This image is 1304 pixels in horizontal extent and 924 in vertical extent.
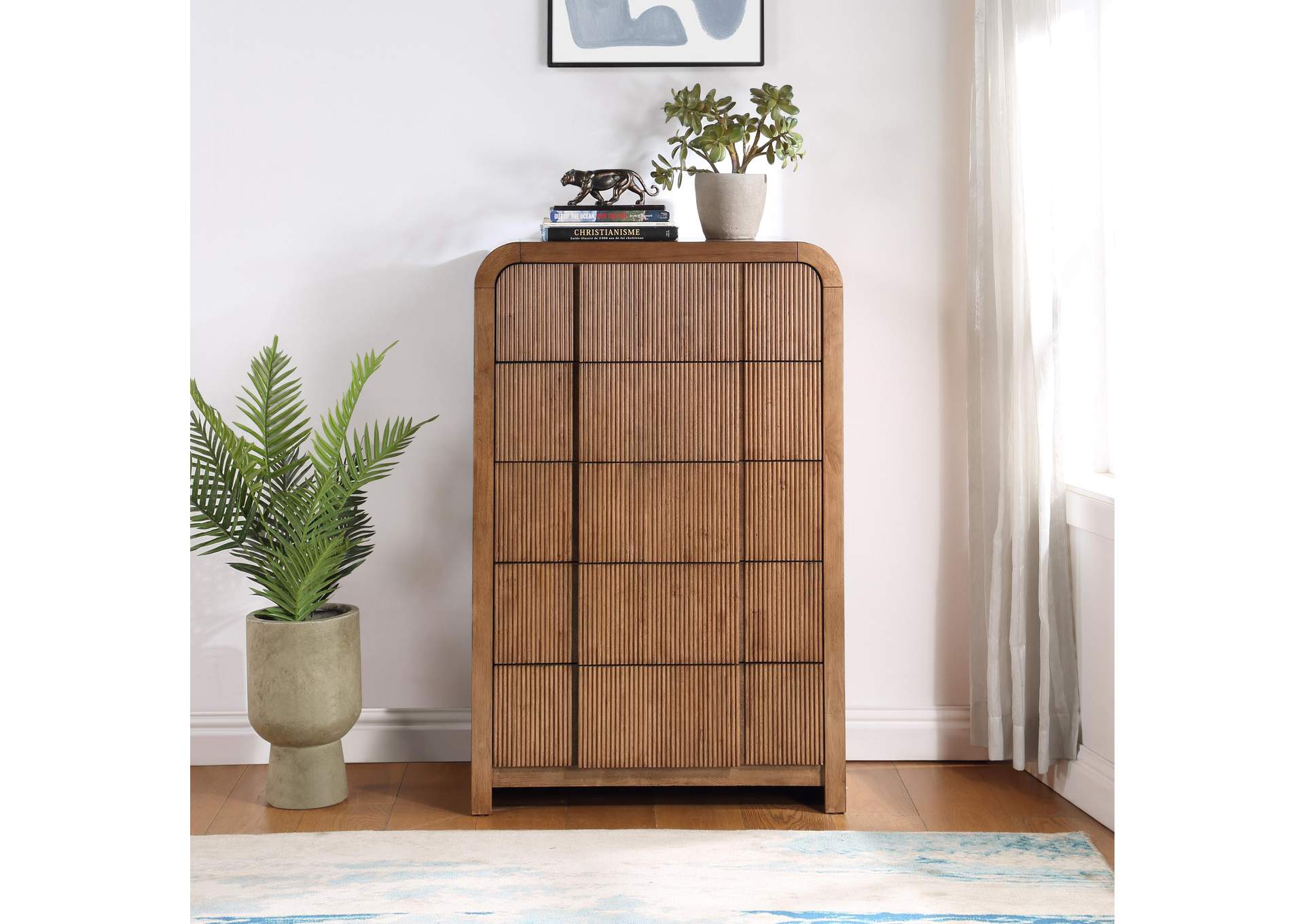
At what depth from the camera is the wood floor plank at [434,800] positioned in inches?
88.4

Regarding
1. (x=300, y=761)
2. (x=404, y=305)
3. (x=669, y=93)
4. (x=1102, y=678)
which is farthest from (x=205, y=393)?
(x=1102, y=678)

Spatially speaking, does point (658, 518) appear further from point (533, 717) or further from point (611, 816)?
point (611, 816)

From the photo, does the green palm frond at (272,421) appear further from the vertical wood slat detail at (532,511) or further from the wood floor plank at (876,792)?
the wood floor plank at (876,792)

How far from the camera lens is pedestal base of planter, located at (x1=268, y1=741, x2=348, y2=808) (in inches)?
91.4

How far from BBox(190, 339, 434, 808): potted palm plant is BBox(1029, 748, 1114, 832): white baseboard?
1652 mm

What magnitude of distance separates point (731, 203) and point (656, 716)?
1180 mm

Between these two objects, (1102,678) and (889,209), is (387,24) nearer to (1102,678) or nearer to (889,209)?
(889,209)

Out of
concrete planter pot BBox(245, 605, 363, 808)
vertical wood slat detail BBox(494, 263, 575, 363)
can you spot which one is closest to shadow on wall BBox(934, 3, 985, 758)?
vertical wood slat detail BBox(494, 263, 575, 363)

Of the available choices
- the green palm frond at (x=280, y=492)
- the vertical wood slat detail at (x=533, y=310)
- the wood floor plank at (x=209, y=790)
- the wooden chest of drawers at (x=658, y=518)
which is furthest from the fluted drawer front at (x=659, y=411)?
the wood floor plank at (x=209, y=790)

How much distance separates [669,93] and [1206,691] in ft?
8.02

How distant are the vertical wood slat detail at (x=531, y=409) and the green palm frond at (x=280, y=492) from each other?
0.21 meters

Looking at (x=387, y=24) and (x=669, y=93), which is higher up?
(x=387, y=24)
